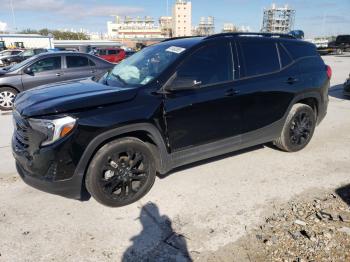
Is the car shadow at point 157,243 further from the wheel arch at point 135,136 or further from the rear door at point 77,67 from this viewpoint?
the rear door at point 77,67

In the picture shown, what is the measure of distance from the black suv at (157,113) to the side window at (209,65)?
0.01 m

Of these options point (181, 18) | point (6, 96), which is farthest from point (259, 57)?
point (181, 18)

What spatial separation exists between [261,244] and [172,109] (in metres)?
1.65

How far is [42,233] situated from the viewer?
118 inches

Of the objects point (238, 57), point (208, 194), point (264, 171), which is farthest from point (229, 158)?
point (238, 57)

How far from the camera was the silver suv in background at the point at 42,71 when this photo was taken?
8.41 m

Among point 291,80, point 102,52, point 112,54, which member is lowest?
point 112,54

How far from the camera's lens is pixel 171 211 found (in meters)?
3.34

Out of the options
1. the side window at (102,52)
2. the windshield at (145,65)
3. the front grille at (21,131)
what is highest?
the windshield at (145,65)

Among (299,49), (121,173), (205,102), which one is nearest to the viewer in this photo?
(121,173)

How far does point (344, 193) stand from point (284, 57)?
2074 mm

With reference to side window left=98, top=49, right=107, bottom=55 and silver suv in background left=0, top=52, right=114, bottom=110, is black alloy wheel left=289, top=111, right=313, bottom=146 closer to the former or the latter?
silver suv in background left=0, top=52, right=114, bottom=110

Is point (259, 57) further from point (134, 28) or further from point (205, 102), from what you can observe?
point (134, 28)

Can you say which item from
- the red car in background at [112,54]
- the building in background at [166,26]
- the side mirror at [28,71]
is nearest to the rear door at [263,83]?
the side mirror at [28,71]
